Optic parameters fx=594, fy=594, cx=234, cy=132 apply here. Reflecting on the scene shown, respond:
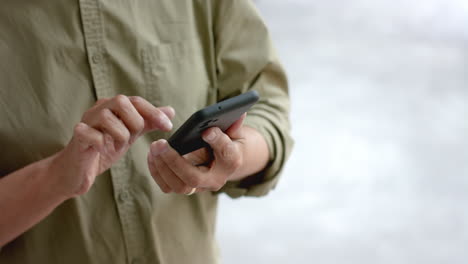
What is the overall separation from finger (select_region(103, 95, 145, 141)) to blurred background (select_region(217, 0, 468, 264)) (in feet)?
3.95

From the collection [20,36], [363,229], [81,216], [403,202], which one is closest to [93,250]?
[81,216]

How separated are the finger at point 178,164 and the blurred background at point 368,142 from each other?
1.13 meters

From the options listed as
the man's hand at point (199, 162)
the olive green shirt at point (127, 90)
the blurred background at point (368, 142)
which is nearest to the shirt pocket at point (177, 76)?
the olive green shirt at point (127, 90)

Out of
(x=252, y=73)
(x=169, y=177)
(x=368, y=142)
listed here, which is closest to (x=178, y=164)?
(x=169, y=177)

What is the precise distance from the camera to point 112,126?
634 mm

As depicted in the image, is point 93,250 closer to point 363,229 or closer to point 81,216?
point 81,216

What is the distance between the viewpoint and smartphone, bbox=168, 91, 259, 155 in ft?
2.07

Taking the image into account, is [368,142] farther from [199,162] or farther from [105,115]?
[105,115]

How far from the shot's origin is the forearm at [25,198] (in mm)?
703

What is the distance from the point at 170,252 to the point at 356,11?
1.96 metres

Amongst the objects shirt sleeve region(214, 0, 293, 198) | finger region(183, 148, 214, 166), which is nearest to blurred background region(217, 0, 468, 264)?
shirt sleeve region(214, 0, 293, 198)

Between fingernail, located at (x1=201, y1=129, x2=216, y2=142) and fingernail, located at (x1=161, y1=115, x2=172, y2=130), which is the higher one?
fingernail, located at (x1=161, y1=115, x2=172, y2=130)

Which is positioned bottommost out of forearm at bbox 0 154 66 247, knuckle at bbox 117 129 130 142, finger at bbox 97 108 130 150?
forearm at bbox 0 154 66 247

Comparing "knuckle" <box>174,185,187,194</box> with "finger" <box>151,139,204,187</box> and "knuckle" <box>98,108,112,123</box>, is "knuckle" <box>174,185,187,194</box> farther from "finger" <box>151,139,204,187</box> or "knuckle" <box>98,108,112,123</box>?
"knuckle" <box>98,108,112,123</box>
